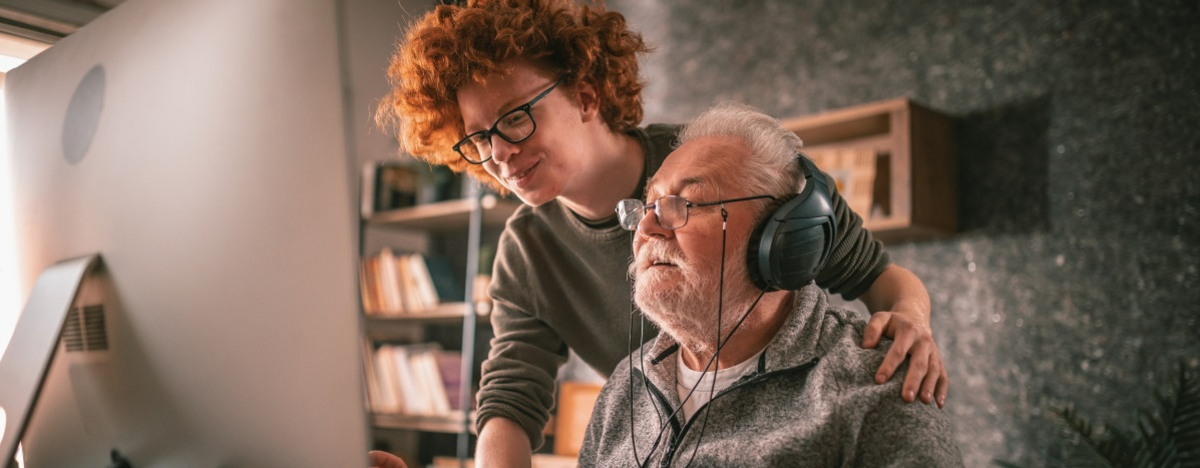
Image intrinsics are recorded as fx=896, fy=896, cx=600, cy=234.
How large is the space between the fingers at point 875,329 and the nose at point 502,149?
1.82 ft

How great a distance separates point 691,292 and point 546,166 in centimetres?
30

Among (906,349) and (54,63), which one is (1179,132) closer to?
(906,349)

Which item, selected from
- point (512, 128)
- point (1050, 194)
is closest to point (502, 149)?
point (512, 128)

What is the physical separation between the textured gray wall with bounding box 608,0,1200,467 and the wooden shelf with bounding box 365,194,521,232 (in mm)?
1292

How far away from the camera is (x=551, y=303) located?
1566 millimetres

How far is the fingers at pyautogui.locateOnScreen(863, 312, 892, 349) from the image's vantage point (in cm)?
109

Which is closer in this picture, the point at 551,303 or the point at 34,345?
the point at 34,345

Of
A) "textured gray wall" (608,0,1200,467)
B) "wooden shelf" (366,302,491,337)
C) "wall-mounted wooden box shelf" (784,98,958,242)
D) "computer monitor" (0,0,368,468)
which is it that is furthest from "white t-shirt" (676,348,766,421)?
"wooden shelf" (366,302,491,337)

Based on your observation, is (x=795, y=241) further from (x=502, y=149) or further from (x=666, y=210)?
(x=502, y=149)

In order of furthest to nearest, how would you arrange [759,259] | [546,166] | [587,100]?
[587,100] → [546,166] → [759,259]

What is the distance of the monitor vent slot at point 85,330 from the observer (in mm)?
745

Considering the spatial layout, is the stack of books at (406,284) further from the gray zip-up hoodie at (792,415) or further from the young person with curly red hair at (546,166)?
the gray zip-up hoodie at (792,415)

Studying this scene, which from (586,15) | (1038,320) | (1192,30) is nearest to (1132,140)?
(1192,30)

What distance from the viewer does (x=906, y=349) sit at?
1.05m
